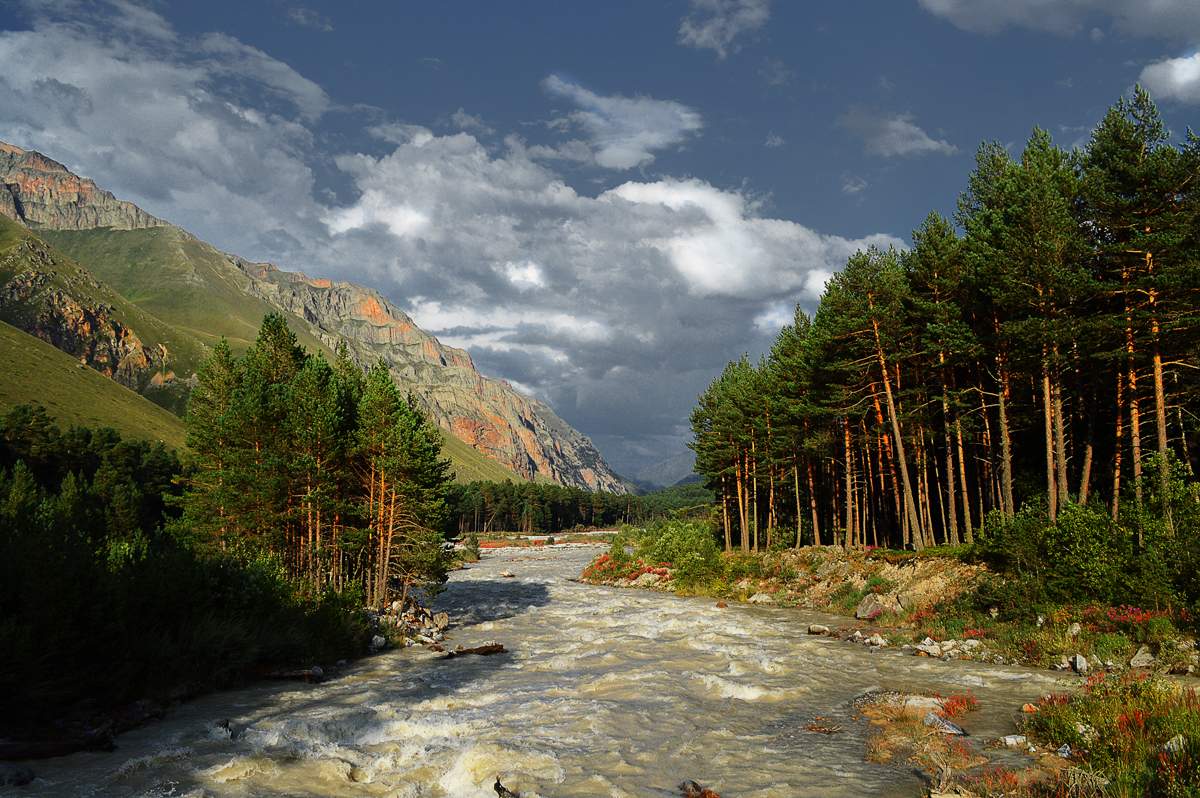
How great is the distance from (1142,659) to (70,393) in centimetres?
16161

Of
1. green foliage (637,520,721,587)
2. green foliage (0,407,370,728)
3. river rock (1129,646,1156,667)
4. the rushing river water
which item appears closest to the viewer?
the rushing river water

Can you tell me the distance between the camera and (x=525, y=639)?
88.0 feet

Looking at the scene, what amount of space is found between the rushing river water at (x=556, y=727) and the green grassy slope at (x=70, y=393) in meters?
116

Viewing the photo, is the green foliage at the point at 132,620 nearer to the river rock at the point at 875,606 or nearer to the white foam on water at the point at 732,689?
the white foam on water at the point at 732,689

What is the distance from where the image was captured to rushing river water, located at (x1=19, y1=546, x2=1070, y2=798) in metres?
9.94

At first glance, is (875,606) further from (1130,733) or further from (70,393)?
(70,393)

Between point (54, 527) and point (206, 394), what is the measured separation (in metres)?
24.6

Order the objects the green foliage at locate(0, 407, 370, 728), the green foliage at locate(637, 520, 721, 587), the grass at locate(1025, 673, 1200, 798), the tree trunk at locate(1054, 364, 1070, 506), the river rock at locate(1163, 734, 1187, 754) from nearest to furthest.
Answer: the grass at locate(1025, 673, 1200, 798), the river rock at locate(1163, 734, 1187, 754), the green foliage at locate(0, 407, 370, 728), the tree trunk at locate(1054, 364, 1070, 506), the green foliage at locate(637, 520, 721, 587)

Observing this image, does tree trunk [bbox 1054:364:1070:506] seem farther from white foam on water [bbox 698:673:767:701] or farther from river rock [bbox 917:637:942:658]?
white foam on water [bbox 698:673:767:701]

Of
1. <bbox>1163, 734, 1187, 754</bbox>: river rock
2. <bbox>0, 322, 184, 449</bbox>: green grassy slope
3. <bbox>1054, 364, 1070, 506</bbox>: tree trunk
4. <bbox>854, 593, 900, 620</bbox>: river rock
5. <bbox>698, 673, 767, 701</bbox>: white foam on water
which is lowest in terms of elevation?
<bbox>854, 593, 900, 620</bbox>: river rock

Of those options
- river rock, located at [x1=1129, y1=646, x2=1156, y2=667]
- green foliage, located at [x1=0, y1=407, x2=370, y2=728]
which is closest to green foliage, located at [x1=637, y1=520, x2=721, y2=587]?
green foliage, located at [x1=0, y1=407, x2=370, y2=728]

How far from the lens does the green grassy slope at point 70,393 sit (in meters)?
114

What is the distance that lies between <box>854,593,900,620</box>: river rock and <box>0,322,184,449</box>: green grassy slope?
4644 inches

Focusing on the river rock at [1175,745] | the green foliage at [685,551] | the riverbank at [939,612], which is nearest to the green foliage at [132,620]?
the river rock at [1175,745]
